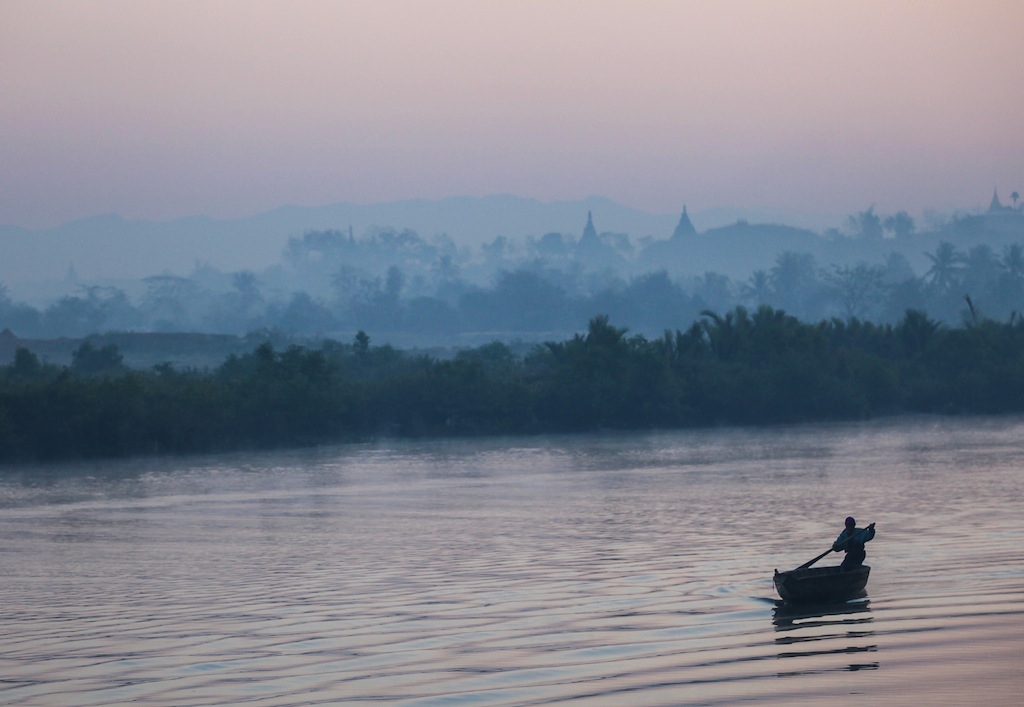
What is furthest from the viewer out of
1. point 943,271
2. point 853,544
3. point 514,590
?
point 943,271

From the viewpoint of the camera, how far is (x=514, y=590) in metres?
15.8

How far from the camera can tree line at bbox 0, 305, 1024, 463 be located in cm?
4134

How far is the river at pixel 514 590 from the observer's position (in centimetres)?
1116

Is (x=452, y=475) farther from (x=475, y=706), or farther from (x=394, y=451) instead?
(x=475, y=706)

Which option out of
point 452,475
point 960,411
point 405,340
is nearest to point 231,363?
point 452,475

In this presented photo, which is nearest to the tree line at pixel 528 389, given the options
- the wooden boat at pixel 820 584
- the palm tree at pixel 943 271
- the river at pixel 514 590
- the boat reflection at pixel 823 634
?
the river at pixel 514 590

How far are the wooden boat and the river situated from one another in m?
0.20

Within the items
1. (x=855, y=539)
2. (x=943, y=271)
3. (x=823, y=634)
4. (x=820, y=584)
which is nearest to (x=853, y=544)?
(x=855, y=539)

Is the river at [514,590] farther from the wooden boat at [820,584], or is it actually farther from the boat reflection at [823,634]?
the wooden boat at [820,584]

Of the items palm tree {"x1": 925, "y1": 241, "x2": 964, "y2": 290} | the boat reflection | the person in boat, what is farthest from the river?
palm tree {"x1": 925, "y1": 241, "x2": 964, "y2": 290}

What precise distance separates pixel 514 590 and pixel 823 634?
3849 millimetres

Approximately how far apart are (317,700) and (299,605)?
4.57 metres

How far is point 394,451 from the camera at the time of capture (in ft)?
140

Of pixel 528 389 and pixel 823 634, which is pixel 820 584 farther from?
pixel 528 389
